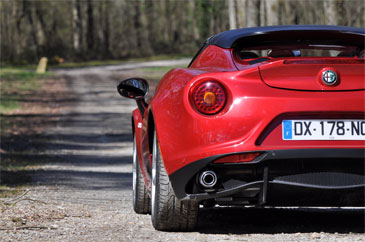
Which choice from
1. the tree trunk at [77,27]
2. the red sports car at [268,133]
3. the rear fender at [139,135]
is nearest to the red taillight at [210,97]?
the red sports car at [268,133]

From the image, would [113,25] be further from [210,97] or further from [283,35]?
[210,97]

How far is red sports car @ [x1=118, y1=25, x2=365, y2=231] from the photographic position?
451cm

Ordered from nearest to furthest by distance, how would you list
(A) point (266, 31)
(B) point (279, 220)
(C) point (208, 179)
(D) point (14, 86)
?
(C) point (208, 179)
(A) point (266, 31)
(B) point (279, 220)
(D) point (14, 86)

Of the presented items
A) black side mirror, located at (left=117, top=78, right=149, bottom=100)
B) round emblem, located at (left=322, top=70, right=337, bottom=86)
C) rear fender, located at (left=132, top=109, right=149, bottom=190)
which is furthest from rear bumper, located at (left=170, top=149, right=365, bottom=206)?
black side mirror, located at (left=117, top=78, right=149, bottom=100)

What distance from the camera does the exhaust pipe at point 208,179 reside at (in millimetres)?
4629

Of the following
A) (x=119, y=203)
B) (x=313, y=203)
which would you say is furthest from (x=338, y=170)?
(x=119, y=203)

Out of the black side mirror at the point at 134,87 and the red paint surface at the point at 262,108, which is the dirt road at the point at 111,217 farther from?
the black side mirror at the point at 134,87

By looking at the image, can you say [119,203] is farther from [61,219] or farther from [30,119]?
[30,119]

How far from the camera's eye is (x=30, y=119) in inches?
768

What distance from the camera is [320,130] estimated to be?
14.8ft

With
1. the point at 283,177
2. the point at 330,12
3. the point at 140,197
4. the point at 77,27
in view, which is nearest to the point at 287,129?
the point at 283,177

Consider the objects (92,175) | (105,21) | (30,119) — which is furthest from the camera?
(105,21)

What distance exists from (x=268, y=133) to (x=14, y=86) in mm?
26629

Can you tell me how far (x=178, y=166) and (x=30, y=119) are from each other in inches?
603
